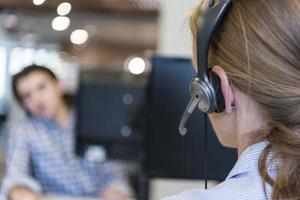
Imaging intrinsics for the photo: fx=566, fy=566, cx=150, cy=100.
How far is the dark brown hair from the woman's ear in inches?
0.8

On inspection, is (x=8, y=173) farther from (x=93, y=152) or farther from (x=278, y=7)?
(x=278, y=7)

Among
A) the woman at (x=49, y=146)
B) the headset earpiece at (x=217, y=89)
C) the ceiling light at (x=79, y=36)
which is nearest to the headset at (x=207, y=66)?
the headset earpiece at (x=217, y=89)

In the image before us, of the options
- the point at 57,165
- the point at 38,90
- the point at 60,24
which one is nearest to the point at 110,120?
the point at 57,165

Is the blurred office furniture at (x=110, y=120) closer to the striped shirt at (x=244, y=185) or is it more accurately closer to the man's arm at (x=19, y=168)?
the man's arm at (x=19, y=168)

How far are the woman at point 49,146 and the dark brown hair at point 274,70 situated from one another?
55.4 inches

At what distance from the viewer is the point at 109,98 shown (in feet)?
7.39

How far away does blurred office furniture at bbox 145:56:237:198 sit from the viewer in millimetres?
1535

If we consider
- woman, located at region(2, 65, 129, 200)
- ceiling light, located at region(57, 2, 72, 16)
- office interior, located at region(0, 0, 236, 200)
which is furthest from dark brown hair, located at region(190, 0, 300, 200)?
ceiling light, located at region(57, 2, 72, 16)

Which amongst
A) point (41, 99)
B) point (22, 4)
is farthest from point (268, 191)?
point (22, 4)

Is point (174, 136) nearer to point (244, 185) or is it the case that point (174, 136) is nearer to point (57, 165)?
point (244, 185)

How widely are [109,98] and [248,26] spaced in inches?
60.4

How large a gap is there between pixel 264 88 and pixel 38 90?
1959mm

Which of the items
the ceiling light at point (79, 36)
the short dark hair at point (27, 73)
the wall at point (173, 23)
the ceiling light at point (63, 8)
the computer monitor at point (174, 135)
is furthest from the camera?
the ceiling light at point (79, 36)

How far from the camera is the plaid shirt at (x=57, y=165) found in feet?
7.64
